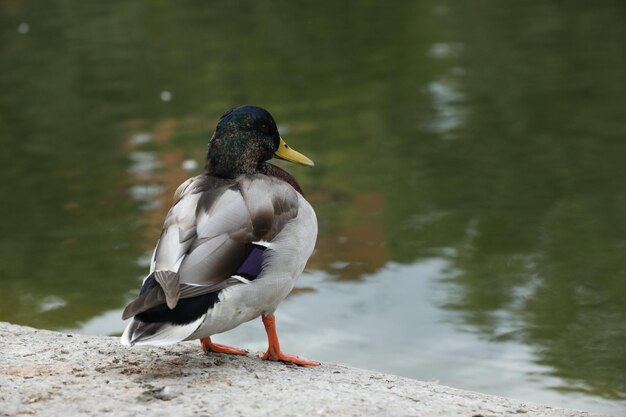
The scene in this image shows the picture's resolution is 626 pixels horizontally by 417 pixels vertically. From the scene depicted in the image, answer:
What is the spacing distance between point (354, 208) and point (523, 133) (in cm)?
227

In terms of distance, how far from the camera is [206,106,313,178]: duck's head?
448 cm

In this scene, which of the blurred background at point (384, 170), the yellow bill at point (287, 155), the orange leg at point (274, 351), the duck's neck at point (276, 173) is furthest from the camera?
the blurred background at point (384, 170)

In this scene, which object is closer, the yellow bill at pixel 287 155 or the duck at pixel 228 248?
the duck at pixel 228 248

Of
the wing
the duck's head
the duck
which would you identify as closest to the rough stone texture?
the duck

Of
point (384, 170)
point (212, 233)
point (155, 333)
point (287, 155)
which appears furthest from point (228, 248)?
point (384, 170)

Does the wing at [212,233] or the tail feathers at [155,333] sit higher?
the wing at [212,233]

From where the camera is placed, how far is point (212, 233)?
393cm

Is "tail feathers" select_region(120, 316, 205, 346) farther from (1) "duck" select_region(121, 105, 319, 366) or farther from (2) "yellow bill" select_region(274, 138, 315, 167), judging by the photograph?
(2) "yellow bill" select_region(274, 138, 315, 167)

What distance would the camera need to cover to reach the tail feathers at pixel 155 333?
3.64 m

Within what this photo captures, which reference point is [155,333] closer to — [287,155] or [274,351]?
[274,351]

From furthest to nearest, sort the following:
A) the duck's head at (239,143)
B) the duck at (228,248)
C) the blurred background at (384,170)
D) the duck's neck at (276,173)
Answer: the blurred background at (384,170)
the duck's neck at (276,173)
the duck's head at (239,143)
the duck at (228,248)

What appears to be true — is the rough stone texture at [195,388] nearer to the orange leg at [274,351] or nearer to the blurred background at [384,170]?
the orange leg at [274,351]

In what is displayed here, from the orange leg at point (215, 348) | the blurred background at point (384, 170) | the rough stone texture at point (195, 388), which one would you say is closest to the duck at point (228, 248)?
the orange leg at point (215, 348)

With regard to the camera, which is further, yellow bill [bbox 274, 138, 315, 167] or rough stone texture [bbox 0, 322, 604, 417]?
yellow bill [bbox 274, 138, 315, 167]
